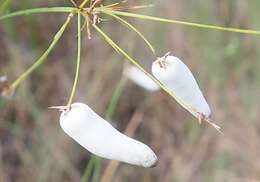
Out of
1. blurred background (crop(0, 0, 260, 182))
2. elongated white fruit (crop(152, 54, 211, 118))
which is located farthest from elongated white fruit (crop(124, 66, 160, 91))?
elongated white fruit (crop(152, 54, 211, 118))

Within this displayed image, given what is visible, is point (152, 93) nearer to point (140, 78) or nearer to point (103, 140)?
point (140, 78)

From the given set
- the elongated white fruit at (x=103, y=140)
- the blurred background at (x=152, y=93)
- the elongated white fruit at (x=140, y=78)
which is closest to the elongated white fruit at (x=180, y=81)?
the elongated white fruit at (x=103, y=140)

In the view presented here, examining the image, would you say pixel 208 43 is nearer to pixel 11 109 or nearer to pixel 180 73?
pixel 11 109

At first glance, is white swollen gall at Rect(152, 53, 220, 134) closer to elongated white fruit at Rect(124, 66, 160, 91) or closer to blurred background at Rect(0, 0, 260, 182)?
elongated white fruit at Rect(124, 66, 160, 91)

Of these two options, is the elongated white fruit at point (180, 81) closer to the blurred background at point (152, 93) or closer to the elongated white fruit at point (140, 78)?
the elongated white fruit at point (140, 78)

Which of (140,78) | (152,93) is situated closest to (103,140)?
(140,78)

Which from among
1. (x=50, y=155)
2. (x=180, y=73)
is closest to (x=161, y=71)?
(x=180, y=73)

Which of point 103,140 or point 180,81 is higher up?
point 180,81
